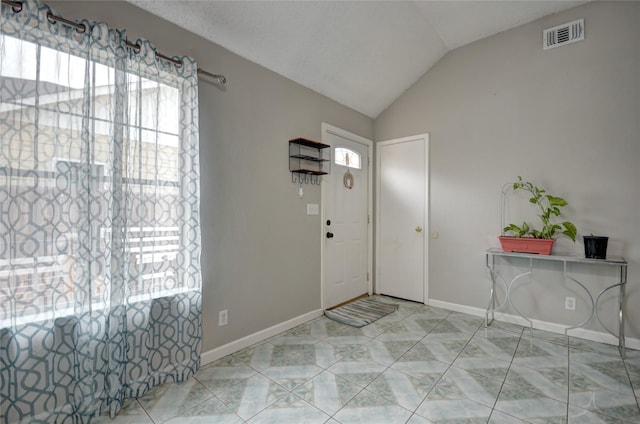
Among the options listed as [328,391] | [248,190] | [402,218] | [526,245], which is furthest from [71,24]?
[526,245]

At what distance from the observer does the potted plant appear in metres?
2.71

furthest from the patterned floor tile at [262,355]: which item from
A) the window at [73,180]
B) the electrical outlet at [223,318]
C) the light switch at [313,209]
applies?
the light switch at [313,209]

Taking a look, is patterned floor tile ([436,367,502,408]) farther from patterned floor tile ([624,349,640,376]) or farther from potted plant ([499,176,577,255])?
potted plant ([499,176,577,255])

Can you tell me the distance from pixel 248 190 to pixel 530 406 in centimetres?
247

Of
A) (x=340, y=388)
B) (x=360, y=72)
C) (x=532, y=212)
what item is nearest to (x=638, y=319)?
(x=532, y=212)

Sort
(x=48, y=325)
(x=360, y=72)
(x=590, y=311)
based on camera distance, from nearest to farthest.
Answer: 1. (x=48, y=325)
2. (x=590, y=311)
3. (x=360, y=72)

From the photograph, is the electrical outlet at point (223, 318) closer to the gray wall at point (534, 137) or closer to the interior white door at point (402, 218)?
the interior white door at point (402, 218)

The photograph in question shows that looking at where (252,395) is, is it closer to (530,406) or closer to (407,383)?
(407,383)

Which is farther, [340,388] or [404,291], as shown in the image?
[404,291]

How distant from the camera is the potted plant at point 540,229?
2711 millimetres

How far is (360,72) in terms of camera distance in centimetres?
330

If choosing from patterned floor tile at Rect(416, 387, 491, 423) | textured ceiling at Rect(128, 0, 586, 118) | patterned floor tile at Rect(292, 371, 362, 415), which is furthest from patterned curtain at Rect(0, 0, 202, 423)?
patterned floor tile at Rect(416, 387, 491, 423)

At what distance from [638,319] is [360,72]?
134 inches

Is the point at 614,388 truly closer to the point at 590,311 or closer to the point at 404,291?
the point at 590,311
